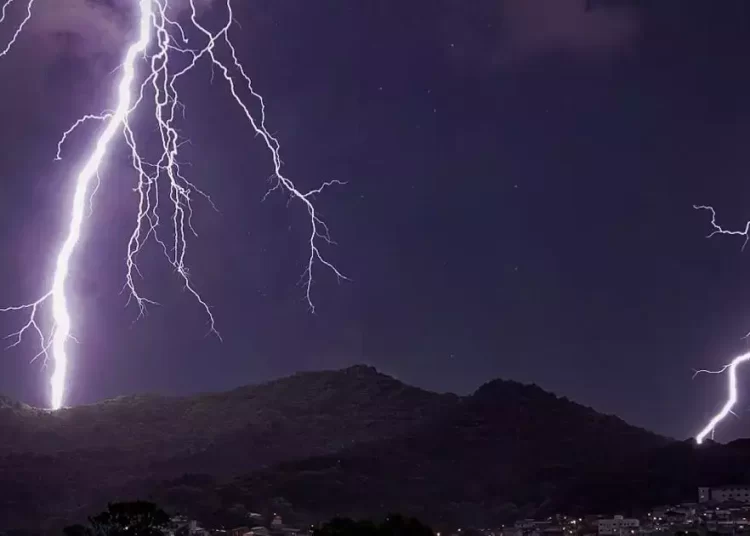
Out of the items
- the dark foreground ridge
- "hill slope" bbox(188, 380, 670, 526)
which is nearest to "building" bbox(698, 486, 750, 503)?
the dark foreground ridge

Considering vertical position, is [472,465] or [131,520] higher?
[472,465]

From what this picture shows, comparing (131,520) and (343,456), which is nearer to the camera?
(131,520)

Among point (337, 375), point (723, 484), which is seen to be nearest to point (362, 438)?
point (337, 375)

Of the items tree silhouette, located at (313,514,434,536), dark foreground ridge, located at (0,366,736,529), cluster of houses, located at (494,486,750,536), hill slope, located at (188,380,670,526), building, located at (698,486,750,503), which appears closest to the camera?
tree silhouette, located at (313,514,434,536)

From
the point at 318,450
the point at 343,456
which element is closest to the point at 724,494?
the point at 343,456

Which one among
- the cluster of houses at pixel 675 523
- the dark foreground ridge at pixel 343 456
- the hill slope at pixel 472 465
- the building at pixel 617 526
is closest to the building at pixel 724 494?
the cluster of houses at pixel 675 523

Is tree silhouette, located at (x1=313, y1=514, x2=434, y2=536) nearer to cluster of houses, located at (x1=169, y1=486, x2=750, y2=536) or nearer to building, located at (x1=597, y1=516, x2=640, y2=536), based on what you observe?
cluster of houses, located at (x1=169, y1=486, x2=750, y2=536)

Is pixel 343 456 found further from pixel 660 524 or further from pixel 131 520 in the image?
pixel 131 520
